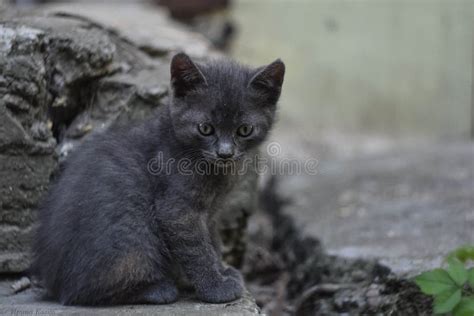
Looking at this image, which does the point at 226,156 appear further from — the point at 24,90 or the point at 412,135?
the point at 412,135

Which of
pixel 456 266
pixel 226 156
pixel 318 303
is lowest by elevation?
pixel 318 303

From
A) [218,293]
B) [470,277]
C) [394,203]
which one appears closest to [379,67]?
[394,203]

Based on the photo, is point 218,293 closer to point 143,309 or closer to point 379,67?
point 143,309

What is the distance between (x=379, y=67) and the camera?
8758 millimetres

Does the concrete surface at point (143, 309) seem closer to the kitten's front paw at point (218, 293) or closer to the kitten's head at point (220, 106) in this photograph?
the kitten's front paw at point (218, 293)

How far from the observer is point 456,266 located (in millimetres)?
3586

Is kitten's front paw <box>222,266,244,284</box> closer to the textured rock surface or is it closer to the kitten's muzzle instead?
the kitten's muzzle

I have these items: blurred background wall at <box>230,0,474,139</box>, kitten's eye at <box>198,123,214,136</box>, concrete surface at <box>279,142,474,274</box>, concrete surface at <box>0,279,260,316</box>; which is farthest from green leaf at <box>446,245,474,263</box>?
blurred background wall at <box>230,0,474,139</box>

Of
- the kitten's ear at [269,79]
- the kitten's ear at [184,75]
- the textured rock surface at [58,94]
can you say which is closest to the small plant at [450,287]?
the kitten's ear at [269,79]

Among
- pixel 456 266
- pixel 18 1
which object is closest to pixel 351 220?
pixel 456 266

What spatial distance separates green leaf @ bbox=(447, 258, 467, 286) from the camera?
3.53 meters

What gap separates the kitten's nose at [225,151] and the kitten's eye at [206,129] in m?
0.12

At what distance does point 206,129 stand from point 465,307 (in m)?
1.55

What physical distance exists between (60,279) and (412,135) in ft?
19.2
